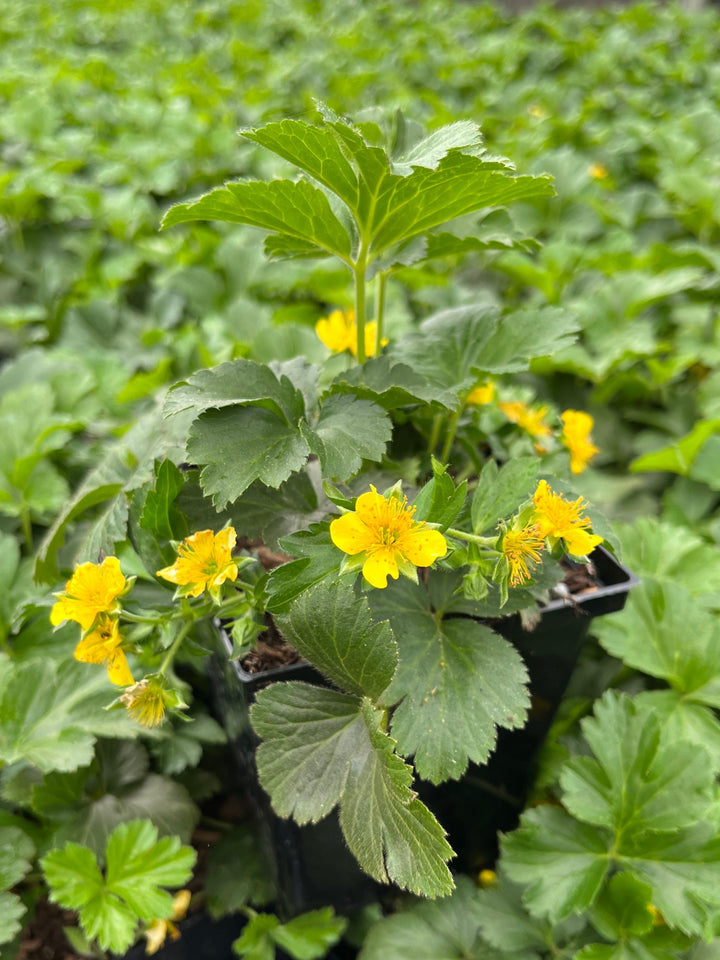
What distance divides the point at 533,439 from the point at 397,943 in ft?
1.98

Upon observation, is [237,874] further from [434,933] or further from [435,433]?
[435,433]

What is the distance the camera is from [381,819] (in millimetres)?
578

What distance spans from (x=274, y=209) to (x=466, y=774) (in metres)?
0.67

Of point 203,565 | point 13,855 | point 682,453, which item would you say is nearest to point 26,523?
point 13,855

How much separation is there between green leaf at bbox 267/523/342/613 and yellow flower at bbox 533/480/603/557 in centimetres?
17

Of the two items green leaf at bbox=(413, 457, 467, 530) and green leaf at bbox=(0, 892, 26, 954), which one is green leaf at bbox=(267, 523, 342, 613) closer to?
green leaf at bbox=(413, 457, 467, 530)

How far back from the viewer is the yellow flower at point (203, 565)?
1.99 feet

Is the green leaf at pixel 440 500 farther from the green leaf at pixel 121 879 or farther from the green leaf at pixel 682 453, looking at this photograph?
the green leaf at pixel 682 453

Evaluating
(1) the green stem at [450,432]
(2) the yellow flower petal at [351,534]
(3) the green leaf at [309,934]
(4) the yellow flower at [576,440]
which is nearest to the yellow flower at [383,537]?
(2) the yellow flower petal at [351,534]

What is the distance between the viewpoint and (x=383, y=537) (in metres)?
0.57

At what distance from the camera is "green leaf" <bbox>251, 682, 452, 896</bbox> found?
548 mm

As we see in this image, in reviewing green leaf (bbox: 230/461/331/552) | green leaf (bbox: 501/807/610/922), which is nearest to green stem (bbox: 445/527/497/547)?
green leaf (bbox: 230/461/331/552)

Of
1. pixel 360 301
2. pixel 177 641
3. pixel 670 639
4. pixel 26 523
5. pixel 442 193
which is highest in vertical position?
pixel 442 193

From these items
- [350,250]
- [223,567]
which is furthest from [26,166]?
[223,567]
